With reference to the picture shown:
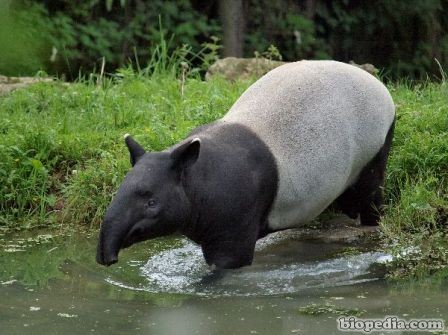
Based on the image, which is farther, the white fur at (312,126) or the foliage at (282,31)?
the foliage at (282,31)

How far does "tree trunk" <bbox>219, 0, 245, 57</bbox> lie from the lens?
13047 millimetres

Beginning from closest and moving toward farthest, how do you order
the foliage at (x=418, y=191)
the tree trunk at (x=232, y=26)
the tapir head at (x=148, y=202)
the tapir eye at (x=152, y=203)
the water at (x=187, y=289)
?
the water at (x=187, y=289)
the tapir head at (x=148, y=202)
the tapir eye at (x=152, y=203)
the foliage at (x=418, y=191)
the tree trunk at (x=232, y=26)

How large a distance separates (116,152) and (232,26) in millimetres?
5950

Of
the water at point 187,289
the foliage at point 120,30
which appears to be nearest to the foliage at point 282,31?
the foliage at point 120,30

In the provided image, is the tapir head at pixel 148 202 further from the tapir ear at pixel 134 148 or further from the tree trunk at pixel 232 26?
the tree trunk at pixel 232 26

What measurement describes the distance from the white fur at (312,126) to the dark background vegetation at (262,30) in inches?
230

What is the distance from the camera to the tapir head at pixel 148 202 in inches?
202

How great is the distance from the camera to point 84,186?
7176 millimetres

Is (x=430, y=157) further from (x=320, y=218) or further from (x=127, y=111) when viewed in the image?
(x=127, y=111)

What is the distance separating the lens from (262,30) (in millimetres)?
13617

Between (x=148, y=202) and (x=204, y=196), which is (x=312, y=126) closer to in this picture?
(x=204, y=196)

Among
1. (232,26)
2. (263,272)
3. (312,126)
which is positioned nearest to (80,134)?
(312,126)

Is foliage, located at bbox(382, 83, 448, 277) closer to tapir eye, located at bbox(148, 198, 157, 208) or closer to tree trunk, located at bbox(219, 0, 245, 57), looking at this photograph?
tapir eye, located at bbox(148, 198, 157, 208)

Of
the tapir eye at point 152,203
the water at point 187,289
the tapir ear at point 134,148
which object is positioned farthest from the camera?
the tapir ear at point 134,148
